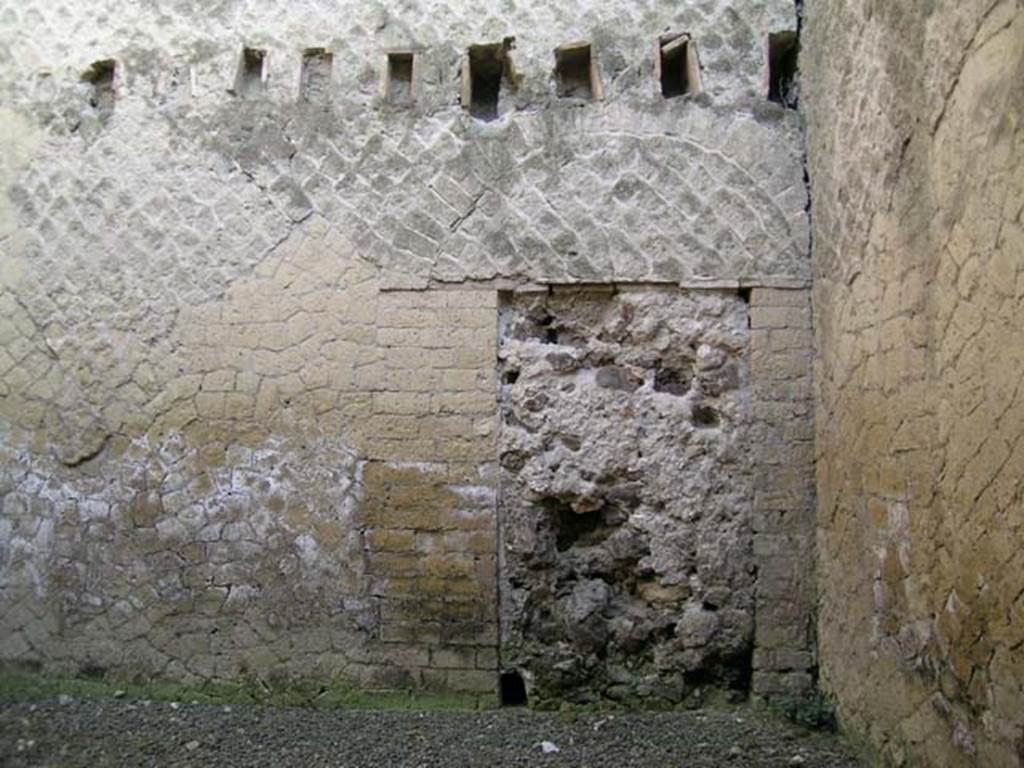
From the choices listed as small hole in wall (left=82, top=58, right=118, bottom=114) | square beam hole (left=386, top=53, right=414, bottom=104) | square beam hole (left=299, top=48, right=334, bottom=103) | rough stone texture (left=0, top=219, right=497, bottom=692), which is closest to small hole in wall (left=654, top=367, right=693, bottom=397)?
rough stone texture (left=0, top=219, right=497, bottom=692)

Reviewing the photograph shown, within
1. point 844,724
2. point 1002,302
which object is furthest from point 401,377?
point 1002,302

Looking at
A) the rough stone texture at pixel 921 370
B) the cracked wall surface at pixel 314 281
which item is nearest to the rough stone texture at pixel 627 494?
the cracked wall surface at pixel 314 281

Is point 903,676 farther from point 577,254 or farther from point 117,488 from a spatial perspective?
point 117,488

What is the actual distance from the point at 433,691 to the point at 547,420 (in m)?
1.32

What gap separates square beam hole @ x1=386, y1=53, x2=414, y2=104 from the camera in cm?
488

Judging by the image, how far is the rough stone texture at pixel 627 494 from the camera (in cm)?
444

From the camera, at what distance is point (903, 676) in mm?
3412

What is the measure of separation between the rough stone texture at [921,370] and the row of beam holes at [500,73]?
1.06ft

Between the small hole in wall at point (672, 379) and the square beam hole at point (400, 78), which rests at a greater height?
the square beam hole at point (400, 78)

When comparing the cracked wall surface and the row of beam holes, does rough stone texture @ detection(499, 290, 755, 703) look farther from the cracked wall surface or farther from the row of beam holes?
the row of beam holes

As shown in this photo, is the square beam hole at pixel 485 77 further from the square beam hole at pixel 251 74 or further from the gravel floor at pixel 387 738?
the gravel floor at pixel 387 738

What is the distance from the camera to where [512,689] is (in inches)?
178

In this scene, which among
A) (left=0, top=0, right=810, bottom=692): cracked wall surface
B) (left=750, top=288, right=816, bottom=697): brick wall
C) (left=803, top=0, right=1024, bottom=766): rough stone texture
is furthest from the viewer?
(left=0, top=0, right=810, bottom=692): cracked wall surface

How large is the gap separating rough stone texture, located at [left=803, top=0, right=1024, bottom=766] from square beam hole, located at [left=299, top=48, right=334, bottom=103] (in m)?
2.31
